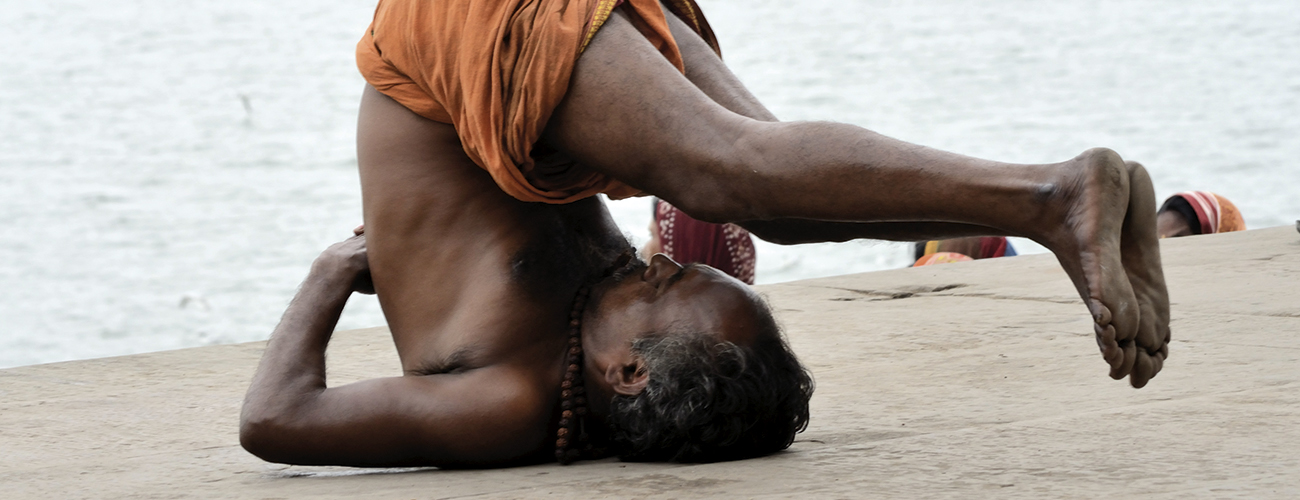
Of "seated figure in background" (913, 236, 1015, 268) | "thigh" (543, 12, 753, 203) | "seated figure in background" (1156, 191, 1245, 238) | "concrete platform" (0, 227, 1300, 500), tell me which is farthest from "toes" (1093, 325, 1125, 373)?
"seated figure in background" (1156, 191, 1245, 238)

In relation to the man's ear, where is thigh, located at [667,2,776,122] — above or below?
above

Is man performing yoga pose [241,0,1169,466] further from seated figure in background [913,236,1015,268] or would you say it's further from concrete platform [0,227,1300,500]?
seated figure in background [913,236,1015,268]

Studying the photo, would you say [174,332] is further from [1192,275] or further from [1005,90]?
[1005,90]

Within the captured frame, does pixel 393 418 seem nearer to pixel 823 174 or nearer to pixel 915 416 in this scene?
pixel 823 174

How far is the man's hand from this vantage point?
2.29 m

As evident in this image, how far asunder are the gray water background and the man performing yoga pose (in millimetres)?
7730

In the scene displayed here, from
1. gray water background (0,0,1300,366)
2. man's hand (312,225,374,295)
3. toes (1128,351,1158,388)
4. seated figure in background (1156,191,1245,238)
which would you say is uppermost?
toes (1128,351,1158,388)

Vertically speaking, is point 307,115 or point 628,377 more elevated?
point 628,377

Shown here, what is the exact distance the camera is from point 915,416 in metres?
2.43

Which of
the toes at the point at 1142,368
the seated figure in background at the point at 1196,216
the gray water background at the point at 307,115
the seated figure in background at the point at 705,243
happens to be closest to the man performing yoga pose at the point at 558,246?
the toes at the point at 1142,368

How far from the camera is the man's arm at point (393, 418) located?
2.01m

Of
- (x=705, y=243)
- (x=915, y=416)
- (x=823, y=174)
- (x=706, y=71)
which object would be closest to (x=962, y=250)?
(x=705, y=243)

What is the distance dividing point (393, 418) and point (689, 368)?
45 centimetres

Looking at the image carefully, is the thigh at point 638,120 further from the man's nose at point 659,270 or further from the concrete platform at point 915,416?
the concrete platform at point 915,416
